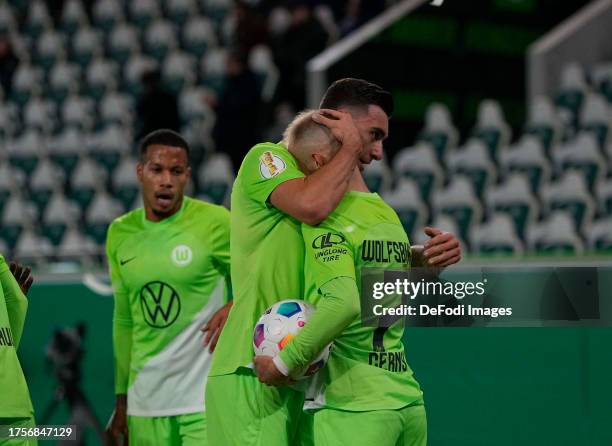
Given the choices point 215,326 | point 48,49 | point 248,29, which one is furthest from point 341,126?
point 48,49

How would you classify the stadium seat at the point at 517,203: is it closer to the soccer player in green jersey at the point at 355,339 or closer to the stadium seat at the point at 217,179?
the stadium seat at the point at 217,179

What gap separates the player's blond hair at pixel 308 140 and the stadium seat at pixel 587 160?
7.21 m

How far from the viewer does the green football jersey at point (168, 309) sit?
5633 millimetres

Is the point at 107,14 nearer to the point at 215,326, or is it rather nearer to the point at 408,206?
the point at 408,206

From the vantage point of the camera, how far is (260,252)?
4.17 metres

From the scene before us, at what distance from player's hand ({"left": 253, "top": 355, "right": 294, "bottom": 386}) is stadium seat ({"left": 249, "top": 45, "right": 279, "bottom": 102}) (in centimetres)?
934

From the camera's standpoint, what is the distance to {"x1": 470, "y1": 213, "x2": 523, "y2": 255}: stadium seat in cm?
990

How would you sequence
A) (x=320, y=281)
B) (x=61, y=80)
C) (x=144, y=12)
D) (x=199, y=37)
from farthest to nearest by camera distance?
1. (x=144, y=12)
2. (x=199, y=37)
3. (x=61, y=80)
4. (x=320, y=281)

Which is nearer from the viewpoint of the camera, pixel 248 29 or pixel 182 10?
pixel 248 29

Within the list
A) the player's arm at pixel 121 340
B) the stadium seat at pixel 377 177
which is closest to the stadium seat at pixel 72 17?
the stadium seat at pixel 377 177

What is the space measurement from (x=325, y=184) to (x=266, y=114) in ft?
25.9

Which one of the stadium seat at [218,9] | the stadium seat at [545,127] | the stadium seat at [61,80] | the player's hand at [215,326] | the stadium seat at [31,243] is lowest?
the player's hand at [215,326]

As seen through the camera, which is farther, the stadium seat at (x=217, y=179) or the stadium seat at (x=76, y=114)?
the stadium seat at (x=76, y=114)

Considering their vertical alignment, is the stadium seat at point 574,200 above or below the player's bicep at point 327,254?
above
